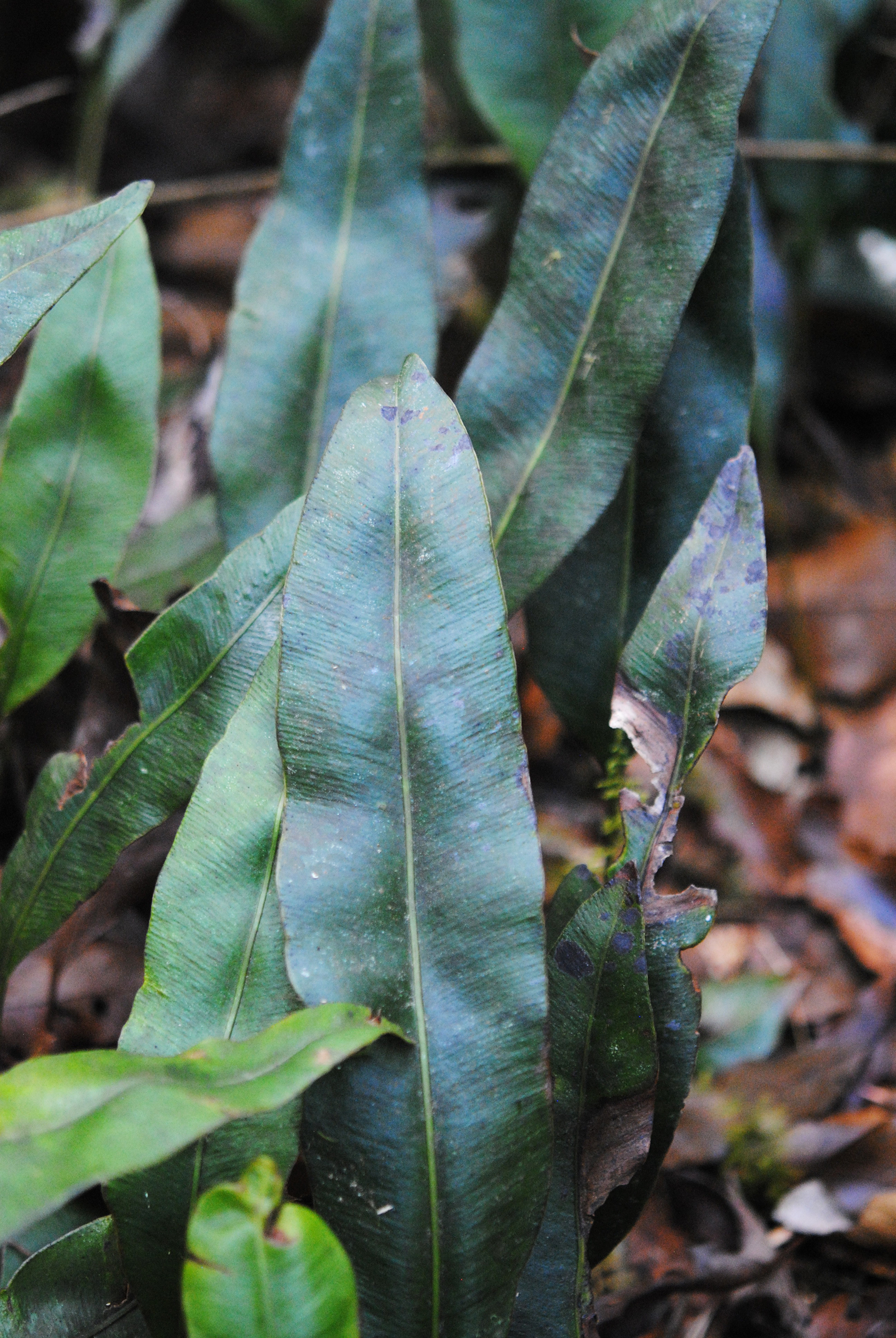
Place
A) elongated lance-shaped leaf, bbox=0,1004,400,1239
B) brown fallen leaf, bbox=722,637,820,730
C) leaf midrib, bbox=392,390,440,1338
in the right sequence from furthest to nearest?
brown fallen leaf, bbox=722,637,820,730
leaf midrib, bbox=392,390,440,1338
elongated lance-shaped leaf, bbox=0,1004,400,1239

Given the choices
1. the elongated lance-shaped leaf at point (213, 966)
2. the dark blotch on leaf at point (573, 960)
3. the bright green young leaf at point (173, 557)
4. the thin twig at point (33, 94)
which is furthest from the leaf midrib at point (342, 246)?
the thin twig at point (33, 94)

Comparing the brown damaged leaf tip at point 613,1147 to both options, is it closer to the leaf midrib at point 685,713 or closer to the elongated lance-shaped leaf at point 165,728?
the leaf midrib at point 685,713

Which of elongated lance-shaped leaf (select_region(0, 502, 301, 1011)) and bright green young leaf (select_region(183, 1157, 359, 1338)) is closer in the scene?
bright green young leaf (select_region(183, 1157, 359, 1338))

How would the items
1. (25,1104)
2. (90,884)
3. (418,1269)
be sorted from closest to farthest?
(25,1104) < (418,1269) < (90,884)

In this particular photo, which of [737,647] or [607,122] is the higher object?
[607,122]

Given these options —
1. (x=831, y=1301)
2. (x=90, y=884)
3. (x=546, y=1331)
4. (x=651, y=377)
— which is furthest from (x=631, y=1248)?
(x=651, y=377)

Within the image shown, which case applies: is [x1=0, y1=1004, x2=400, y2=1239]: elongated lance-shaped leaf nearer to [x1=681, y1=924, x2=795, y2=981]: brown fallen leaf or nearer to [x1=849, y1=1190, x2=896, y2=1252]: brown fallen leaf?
[x1=849, y1=1190, x2=896, y2=1252]: brown fallen leaf

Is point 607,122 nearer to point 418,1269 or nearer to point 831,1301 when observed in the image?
point 418,1269

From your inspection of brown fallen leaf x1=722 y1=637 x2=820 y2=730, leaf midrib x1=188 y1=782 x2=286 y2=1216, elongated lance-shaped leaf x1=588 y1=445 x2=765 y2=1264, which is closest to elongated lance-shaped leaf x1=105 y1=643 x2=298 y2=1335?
leaf midrib x1=188 y1=782 x2=286 y2=1216
